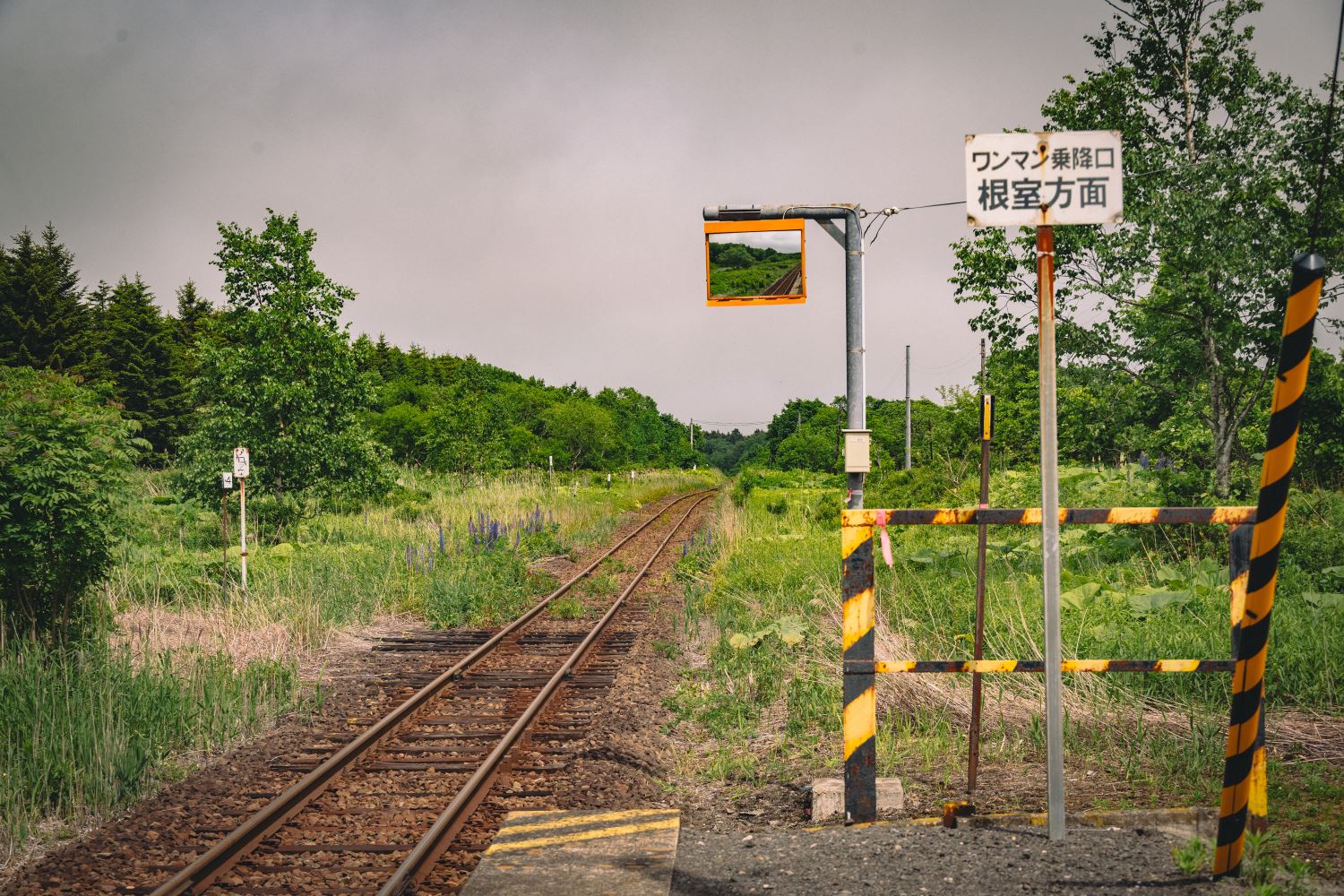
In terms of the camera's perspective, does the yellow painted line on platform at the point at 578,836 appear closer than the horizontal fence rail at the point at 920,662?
No

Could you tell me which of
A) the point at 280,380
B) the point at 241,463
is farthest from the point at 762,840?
the point at 280,380

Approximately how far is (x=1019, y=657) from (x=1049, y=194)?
381cm

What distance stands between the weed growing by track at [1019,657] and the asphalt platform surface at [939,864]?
0.74m

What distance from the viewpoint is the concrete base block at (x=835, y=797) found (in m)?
4.52

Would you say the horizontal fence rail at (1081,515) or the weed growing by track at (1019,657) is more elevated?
the horizontal fence rail at (1081,515)

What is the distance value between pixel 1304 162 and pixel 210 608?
1420cm

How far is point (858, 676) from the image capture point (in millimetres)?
4117

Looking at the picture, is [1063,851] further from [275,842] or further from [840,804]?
[275,842]

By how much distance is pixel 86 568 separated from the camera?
7520 millimetres

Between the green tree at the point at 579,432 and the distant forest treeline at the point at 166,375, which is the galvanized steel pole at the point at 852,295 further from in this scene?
the green tree at the point at 579,432

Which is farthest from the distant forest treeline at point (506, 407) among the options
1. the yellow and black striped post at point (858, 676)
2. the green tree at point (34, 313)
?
the yellow and black striped post at point (858, 676)

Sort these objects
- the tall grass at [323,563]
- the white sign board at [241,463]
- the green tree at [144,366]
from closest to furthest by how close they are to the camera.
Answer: the tall grass at [323,563] < the white sign board at [241,463] < the green tree at [144,366]

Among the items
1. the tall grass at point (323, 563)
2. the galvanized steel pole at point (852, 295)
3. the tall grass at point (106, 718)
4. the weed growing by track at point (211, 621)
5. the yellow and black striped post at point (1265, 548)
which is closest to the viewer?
the yellow and black striped post at point (1265, 548)

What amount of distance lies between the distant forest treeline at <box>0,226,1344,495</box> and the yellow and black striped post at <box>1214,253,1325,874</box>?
8667mm
